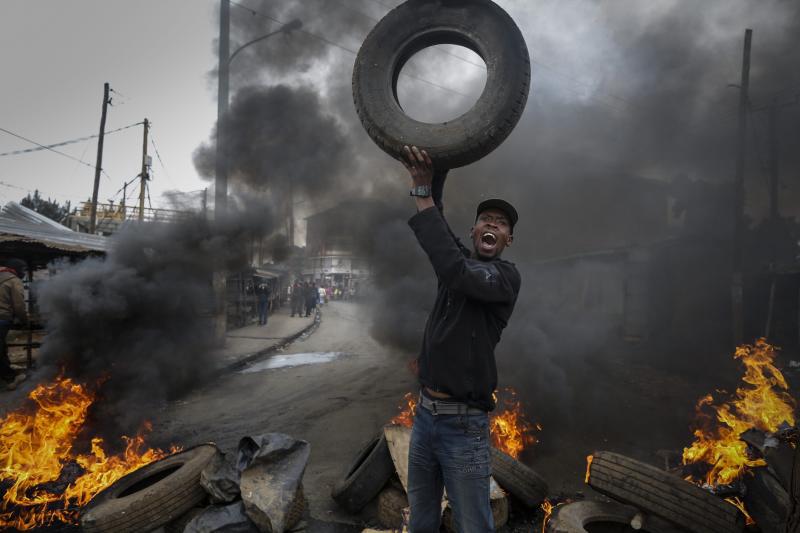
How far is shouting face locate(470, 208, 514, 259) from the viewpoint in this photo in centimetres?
225

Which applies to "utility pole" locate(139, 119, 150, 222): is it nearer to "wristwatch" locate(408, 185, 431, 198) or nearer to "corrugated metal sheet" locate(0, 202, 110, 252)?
"corrugated metal sheet" locate(0, 202, 110, 252)

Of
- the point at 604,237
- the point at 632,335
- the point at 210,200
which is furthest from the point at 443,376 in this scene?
the point at 604,237

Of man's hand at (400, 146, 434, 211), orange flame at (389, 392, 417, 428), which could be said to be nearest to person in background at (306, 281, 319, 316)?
orange flame at (389, 392, 417, 428)

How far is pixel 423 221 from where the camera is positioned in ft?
6.90

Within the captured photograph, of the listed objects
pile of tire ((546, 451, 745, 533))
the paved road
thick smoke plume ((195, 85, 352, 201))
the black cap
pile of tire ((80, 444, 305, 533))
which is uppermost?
thick smoke plume ((195, 85, 352, 201))

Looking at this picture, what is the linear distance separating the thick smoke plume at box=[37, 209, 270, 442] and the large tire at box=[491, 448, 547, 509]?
4.32 meters

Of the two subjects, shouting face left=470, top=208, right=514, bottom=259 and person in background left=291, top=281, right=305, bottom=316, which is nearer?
shouting face left=470, top=208, right=514, bottom=259

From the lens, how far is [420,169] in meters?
2.30

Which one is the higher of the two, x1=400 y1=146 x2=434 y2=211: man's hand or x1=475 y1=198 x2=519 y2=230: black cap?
x1=400 y1=146 x2=434 y2=211: man's hand

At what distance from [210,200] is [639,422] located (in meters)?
9.14

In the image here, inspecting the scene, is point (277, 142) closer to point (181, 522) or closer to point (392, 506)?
point (181, 522)

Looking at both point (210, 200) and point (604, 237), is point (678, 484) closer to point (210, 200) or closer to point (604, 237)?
point (210, 200)

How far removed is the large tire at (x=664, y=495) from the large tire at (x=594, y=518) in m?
0.11

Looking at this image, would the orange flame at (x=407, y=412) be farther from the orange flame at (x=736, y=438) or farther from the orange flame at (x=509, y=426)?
the orange flame at (x=736, y=438)
